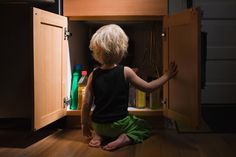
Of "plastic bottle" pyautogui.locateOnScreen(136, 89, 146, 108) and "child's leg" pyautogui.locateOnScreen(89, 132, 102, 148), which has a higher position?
"plastic bottle" pyautogui.locateOnScreen(136, 89, 146, 108)

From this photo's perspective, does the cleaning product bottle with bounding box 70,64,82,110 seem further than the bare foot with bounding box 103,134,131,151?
Yes

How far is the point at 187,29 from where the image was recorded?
155cm

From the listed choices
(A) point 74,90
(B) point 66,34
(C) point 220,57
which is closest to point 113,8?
(B) point 66,34

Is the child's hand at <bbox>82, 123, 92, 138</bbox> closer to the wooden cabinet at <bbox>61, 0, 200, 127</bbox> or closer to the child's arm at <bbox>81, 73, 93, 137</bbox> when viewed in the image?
the child's arm at <bbox>81, 73, 93, 137</bbox>

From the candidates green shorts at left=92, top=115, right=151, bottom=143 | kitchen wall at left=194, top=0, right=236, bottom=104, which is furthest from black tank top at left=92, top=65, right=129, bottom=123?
kitchen wall at left=194, top=0, right=236, bottom=104

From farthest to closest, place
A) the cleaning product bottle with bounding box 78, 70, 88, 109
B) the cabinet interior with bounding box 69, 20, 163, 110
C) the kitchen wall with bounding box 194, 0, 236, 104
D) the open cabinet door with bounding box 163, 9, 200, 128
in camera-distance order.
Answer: the kitchen wall with bounding box 194, 0, 236, 104, the cabinet interior with bounding box 69, 20, 163, 110, the cleaning product bottle with bounding box 78, 70, 88, 109, the open cabinet door with bounding box 163, 9, 200, 128

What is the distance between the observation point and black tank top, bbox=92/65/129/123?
1638 millimetres

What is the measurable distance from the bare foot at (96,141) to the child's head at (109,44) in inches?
14.0

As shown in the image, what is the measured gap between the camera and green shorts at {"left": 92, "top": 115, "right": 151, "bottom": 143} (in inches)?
64.1

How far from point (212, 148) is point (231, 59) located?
5.19 ft

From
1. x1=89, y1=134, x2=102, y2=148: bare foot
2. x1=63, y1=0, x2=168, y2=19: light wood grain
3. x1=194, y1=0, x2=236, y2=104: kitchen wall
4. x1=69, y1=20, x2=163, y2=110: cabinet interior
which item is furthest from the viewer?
x1=194, y1=0, x2=236, y2=104: kitchen wall

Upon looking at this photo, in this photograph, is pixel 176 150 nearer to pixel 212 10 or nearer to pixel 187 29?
pixel 187 29

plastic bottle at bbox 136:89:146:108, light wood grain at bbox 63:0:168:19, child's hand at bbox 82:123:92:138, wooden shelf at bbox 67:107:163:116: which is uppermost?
light wood grain at bbox 63:0:168:19

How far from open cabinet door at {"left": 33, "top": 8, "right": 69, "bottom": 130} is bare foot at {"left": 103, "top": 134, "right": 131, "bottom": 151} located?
32 cm
